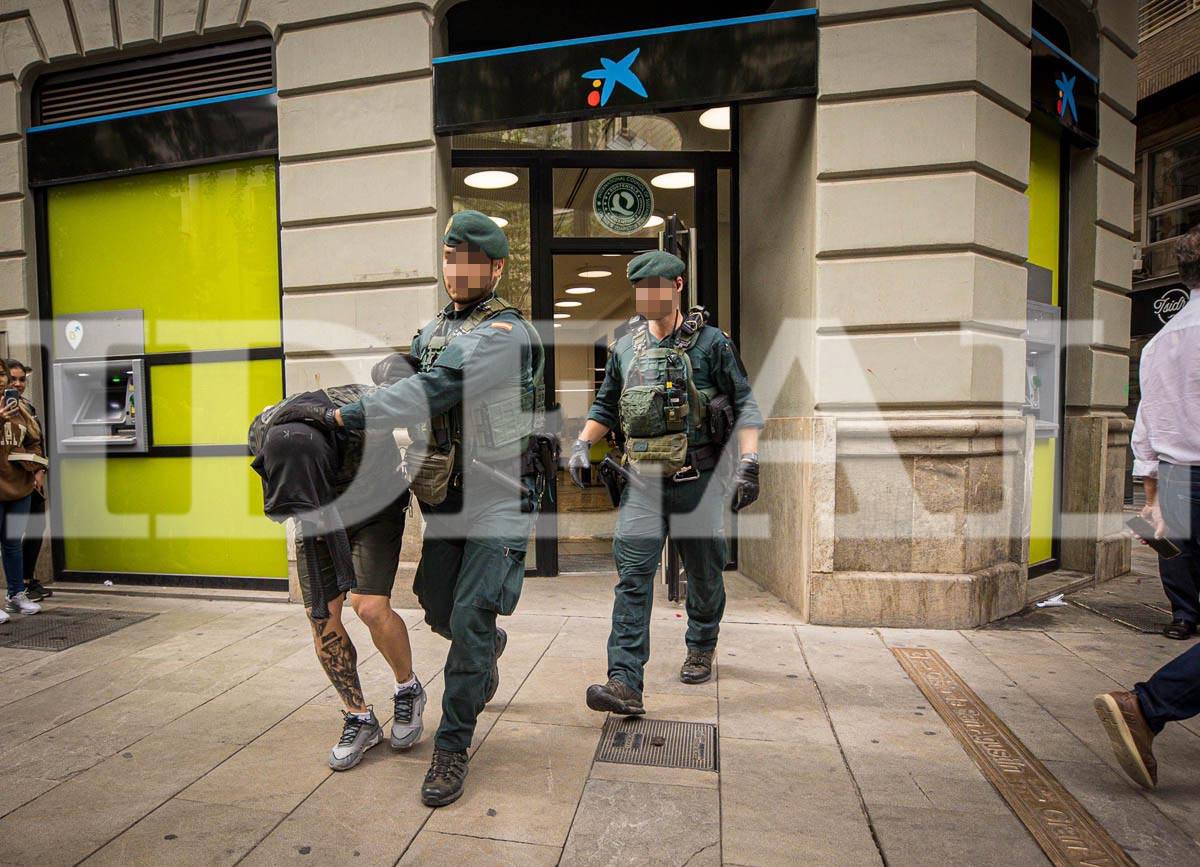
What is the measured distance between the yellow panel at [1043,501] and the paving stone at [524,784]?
4623 mm

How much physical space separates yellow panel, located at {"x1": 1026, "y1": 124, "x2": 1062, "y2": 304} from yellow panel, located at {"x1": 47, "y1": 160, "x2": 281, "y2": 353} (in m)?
5.87

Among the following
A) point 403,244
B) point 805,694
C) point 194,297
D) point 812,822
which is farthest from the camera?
point 194,297

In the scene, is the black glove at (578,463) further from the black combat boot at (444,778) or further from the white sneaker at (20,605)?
the white sneaker at (20,605)

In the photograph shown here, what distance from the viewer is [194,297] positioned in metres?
5.87

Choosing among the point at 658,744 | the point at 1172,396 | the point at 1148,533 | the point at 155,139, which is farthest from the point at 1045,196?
the point at 155,139

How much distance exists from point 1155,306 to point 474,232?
53.5 ft

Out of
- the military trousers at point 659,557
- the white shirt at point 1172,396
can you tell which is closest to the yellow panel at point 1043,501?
the white shirt at point 1172,396

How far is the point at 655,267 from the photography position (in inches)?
136

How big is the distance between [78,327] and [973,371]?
22.4 feet

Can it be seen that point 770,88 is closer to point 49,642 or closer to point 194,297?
point 194,297

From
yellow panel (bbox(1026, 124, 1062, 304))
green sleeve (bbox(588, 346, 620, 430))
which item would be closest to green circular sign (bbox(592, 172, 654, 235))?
green sleeve (bbox(588, 346, 620, 430))

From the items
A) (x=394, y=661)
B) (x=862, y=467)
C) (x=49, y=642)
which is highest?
(x=862, y=467)

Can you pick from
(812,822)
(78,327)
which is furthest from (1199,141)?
(78,327)

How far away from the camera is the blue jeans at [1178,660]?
2615 millimetres
